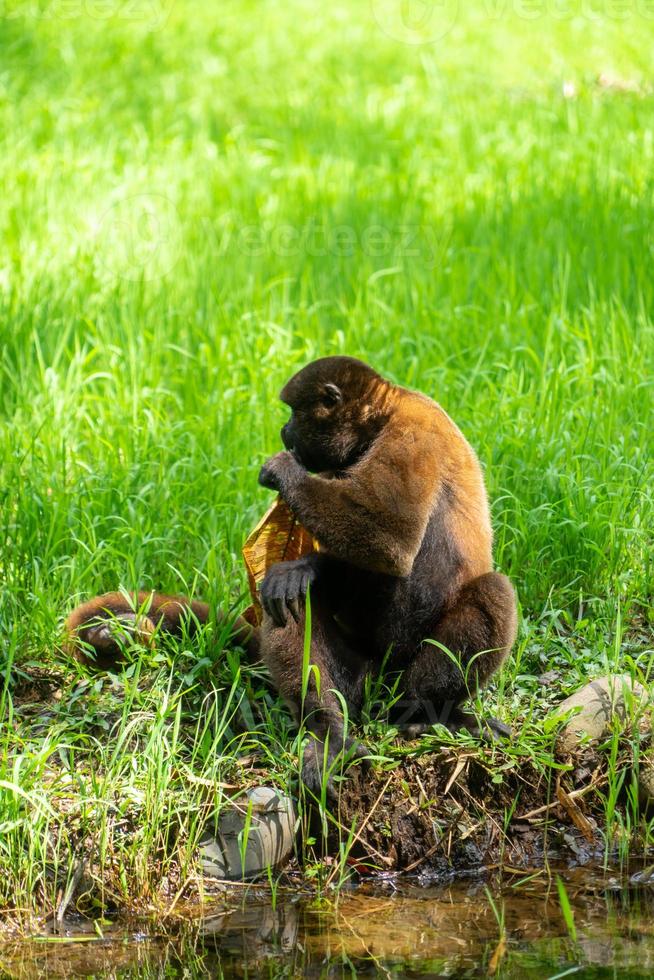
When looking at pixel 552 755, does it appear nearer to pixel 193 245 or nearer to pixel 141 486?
pixel 141 486

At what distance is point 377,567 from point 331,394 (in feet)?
2.16

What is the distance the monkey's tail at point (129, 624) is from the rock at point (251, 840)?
838mm

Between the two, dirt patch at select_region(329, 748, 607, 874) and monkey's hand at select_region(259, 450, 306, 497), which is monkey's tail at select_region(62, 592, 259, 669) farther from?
dirt patch at select_region(329, 748, 607, 874)

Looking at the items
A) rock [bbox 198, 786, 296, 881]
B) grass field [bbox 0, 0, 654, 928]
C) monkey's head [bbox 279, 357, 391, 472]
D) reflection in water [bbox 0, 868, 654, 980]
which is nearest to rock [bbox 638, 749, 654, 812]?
reflection in water [bbox 0, 868, 654, 980]

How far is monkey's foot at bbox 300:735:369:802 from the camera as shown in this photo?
12.8 feet

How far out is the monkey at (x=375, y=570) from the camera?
12.9 ft

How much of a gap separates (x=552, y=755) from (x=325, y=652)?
0.86m

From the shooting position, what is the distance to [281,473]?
4027 millimetres

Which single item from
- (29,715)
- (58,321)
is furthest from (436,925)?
(58,321)

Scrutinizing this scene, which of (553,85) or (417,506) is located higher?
(553,85)

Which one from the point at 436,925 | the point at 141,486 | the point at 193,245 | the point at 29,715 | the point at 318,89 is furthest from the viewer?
the point at 318,89

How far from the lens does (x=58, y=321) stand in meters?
7.15

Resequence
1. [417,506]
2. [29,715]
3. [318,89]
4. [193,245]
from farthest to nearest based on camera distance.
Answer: [318,89] < [193,245] < [29,715] < [417,506]

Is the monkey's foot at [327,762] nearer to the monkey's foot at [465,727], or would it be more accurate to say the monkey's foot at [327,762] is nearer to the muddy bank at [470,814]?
Result: the muddy bank at [470,814]
